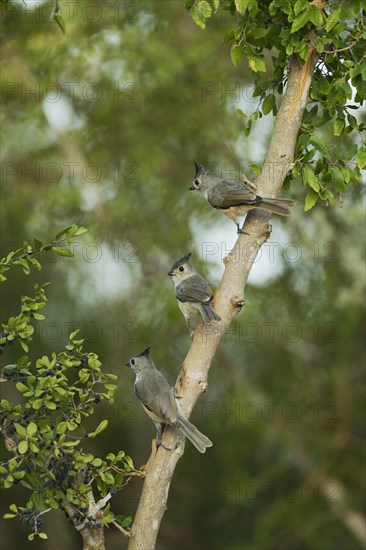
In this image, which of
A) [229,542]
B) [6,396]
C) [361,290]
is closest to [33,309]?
[6,396]

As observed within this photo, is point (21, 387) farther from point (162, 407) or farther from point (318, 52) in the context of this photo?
point (318, 52)

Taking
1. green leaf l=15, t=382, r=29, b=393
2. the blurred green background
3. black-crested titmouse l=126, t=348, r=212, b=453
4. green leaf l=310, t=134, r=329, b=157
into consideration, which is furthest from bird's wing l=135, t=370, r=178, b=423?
the blurred green background

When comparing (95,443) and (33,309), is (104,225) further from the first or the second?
(33,309)

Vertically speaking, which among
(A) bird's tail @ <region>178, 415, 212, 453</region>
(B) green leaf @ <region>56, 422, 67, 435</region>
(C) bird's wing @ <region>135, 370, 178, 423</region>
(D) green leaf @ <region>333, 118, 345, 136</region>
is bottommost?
(B) green leaf @ <region>56, 422, 67, 435</region>

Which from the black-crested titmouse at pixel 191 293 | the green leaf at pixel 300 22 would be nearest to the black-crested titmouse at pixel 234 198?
the black-crested titmouse at pixel 191 293

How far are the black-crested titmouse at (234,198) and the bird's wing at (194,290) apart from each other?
1.15ft

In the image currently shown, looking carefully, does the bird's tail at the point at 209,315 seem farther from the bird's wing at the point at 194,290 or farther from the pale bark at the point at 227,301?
the bird's wing at the point at 194,290

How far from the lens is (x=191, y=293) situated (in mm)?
4617

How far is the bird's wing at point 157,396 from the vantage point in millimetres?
3920

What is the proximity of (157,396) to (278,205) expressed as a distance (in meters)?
1.01

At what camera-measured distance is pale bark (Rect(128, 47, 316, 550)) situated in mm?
3822

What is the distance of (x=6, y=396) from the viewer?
30.9 feet

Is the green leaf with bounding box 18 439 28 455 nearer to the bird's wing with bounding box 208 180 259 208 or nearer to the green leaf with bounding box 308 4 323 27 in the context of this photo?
the bird's wing with bounding box 208 180 259 208

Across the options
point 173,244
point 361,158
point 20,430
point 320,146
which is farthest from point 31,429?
point 173,244
